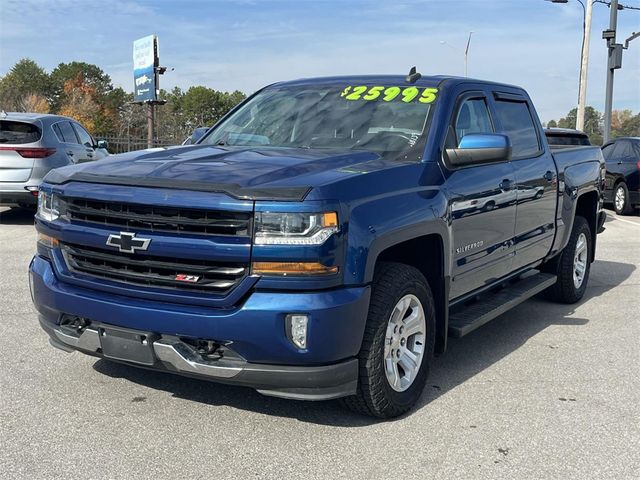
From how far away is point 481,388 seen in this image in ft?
13.9

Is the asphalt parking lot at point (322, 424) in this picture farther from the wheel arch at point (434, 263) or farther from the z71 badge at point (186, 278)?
the z71 badge at point (186, 278)

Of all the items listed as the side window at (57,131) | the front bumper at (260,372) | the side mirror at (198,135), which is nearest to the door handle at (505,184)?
the front bumper at (260,372)

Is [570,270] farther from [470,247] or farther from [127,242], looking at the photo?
[127,242]

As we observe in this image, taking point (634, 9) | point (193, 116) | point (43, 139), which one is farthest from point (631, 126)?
point (43, 139)

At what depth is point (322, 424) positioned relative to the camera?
362 cm

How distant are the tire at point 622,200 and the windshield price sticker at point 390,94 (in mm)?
11822

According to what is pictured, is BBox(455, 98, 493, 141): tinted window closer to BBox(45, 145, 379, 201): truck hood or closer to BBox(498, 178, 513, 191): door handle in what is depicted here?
BBox(498, 178, 513, 191): door handle

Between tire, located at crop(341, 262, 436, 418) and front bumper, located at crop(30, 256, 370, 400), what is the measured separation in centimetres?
12

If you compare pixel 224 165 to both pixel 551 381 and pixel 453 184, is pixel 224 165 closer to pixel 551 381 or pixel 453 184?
pixel 453 184

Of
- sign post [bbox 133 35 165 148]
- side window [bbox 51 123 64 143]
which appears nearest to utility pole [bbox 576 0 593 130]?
sign post [bbox 133 35 165 148]

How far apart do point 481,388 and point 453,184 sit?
1.28m

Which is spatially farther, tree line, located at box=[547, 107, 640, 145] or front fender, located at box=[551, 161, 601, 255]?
tree line, located at box=[547, 107, 640, 145]

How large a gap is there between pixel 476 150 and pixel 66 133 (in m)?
9.18

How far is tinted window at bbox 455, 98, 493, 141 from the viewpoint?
4.57 metres
